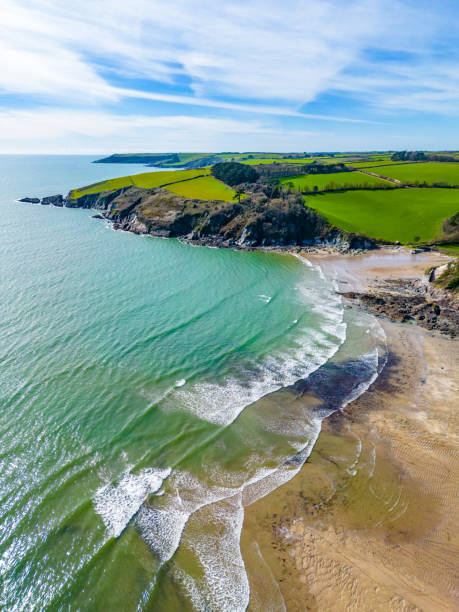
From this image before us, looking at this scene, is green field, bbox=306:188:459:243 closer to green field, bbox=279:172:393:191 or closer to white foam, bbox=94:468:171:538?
green field, bbox=279:172:393:191

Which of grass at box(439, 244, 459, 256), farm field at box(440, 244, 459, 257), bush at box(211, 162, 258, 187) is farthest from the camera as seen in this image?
bush at box(211, 162, 258, 187)

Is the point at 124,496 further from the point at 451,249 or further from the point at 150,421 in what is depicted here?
the point at 451,249

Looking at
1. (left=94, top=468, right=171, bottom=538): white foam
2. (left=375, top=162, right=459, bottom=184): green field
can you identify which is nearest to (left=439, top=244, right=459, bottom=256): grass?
(left=375, top=162, right=459, bottom=184): green field

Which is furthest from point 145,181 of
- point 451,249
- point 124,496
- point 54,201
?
point 124,496

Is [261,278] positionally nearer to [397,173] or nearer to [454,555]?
[454,555]

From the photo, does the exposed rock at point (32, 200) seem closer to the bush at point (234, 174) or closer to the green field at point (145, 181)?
the green field at point (145, 181)

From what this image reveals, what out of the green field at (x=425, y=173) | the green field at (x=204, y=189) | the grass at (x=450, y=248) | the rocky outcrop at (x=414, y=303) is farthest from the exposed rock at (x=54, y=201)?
the green field at (x=425, y=173)
